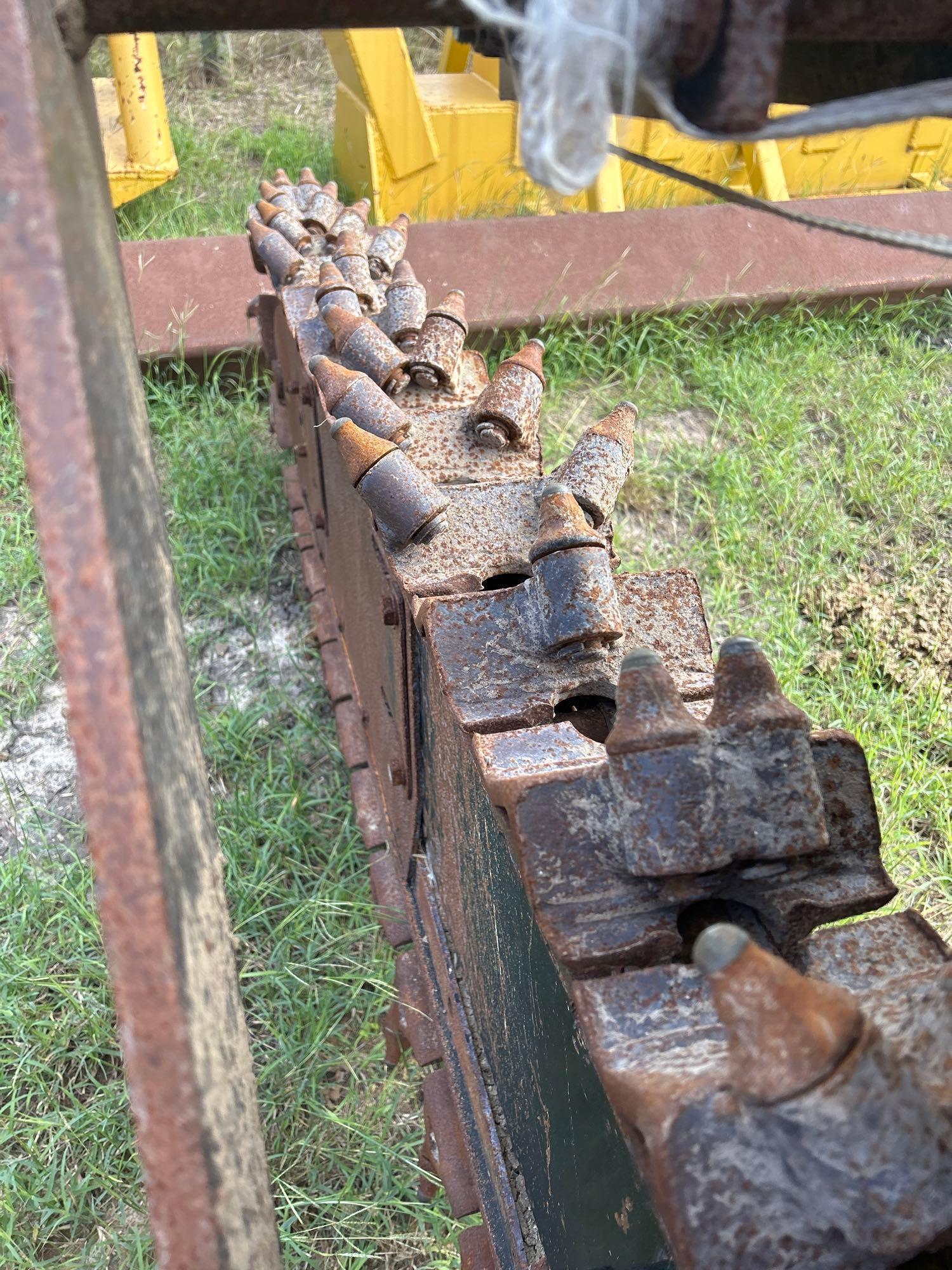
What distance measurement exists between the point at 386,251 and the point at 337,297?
0.73 meters

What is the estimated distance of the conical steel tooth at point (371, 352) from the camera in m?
2.33

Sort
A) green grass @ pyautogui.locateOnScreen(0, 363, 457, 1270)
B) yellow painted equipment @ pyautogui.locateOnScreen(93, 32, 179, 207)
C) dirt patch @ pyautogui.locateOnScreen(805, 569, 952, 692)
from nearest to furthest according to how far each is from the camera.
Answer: green grass @ pyautogui.locateOnScreen(0, 363, 457, 1270) → dirt patch @ pyautogui.locateOnScreen(805, 569, 952, 692) → yellow painted equipment @ pyautogui.locateOnScreen(93, 32, 179, 207)

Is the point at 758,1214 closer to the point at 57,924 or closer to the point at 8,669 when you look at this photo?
the point at 57,924

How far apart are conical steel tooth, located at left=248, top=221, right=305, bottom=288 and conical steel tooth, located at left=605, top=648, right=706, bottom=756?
2.32 meters

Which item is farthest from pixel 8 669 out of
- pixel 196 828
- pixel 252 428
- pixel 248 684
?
pixel 196 828

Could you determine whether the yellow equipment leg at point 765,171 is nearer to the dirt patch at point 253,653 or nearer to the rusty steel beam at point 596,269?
the rusty steel beam at point 596,269

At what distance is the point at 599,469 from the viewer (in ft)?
6.29

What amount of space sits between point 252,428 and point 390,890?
2342 millimetres

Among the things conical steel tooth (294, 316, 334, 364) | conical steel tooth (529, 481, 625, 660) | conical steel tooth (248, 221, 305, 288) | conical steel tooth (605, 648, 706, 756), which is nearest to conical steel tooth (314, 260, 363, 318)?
conical steel tooth (294, 316, 334, 364)

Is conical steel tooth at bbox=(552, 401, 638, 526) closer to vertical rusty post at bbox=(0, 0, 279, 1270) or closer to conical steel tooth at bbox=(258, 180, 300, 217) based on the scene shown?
vertical rusty post at bbox=(0, 0, 279, 1270)

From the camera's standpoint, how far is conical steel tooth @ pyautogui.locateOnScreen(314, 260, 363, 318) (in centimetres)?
262

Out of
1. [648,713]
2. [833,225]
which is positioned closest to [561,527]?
[648,713]

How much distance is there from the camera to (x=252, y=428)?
435 cm

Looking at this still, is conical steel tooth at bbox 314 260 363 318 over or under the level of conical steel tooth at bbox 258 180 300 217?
under
